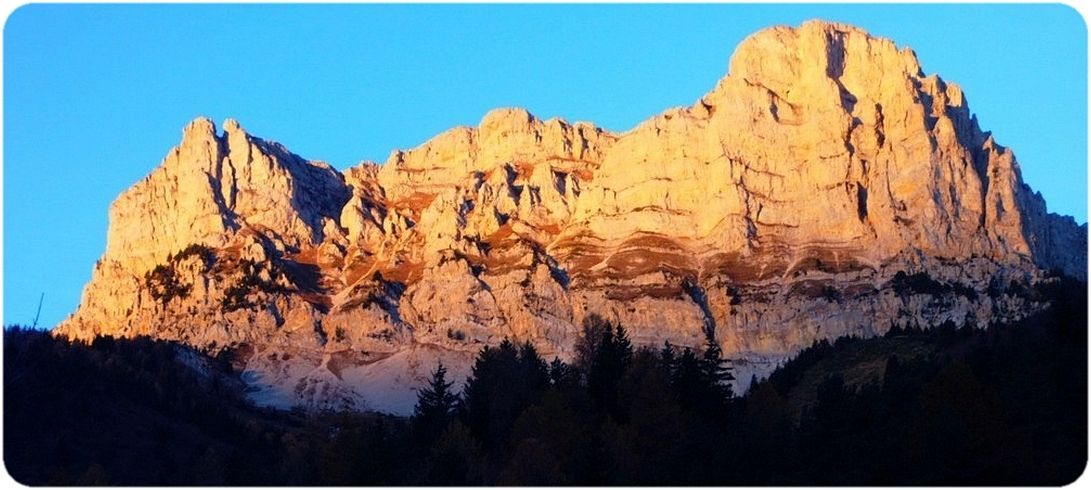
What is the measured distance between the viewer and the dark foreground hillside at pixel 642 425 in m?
77.2

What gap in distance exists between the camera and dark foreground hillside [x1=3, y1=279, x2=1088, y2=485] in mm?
77250

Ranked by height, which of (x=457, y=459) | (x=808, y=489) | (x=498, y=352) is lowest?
(x=808, y=489)

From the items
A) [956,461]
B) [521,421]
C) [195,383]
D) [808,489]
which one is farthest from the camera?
[195,383]

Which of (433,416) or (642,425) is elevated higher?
(433,416)

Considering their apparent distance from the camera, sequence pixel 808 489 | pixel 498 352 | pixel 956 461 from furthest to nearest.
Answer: pixel 498 352, pixel 956 461, pixel 808 489

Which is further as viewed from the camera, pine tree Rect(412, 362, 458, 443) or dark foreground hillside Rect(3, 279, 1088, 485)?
pine tree Rect(412, 362, 458, 443)

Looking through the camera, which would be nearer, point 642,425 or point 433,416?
point 642,425

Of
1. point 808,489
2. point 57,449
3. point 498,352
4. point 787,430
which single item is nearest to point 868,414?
point 787,430

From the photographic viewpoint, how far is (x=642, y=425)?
349ft

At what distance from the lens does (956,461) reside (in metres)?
74.8

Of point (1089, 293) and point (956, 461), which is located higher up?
point (1089, 293)

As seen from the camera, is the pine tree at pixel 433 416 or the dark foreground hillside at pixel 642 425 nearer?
the dark foreground hillside at pixel 642 425

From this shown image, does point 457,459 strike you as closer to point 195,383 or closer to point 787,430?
point 787,430

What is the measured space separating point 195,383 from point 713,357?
3481 inches
